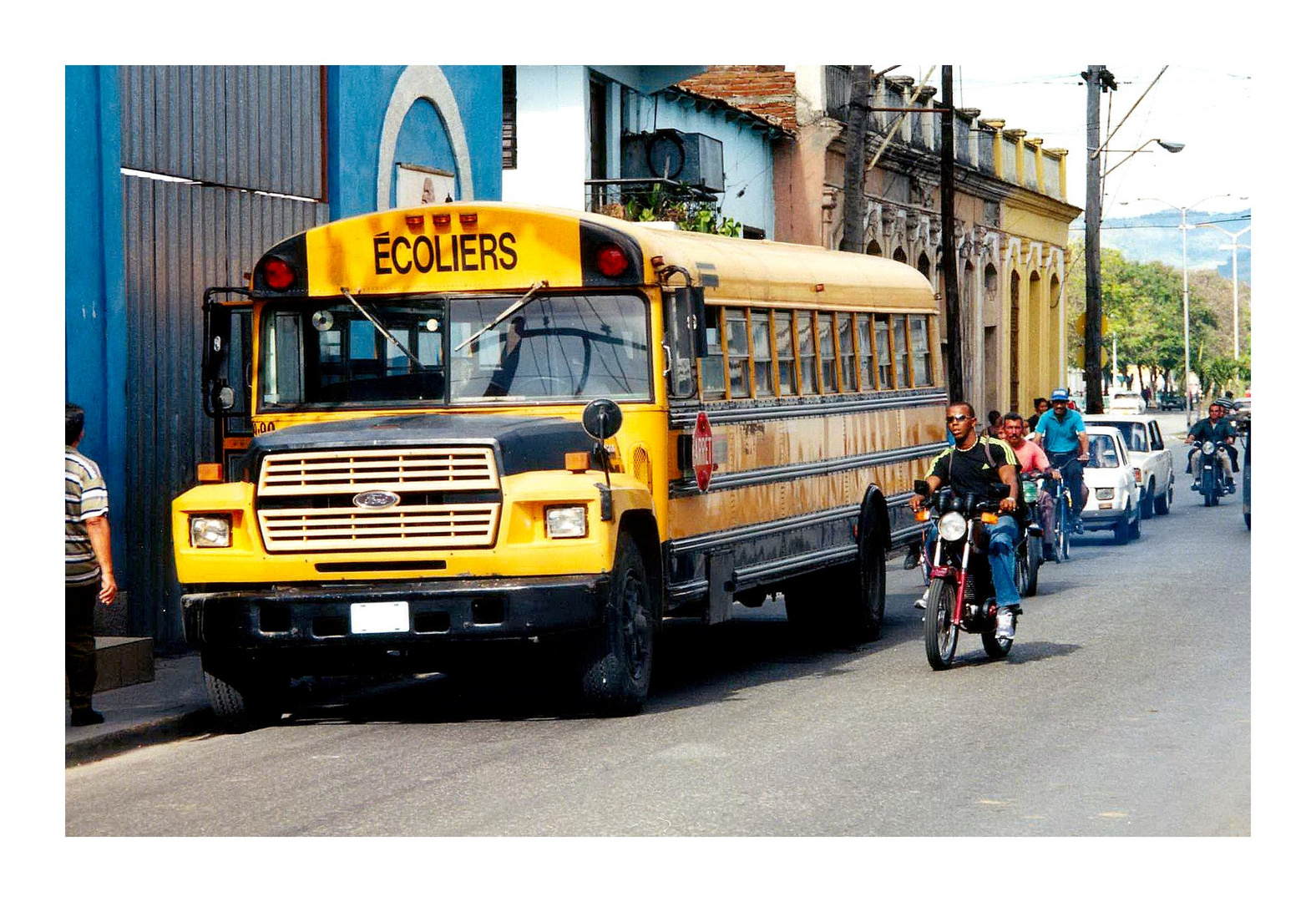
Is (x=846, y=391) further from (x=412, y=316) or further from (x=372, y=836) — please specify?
(x=372, y=836)

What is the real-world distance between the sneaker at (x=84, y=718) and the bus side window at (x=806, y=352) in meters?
5.42

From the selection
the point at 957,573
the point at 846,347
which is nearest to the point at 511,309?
the point at 957,573

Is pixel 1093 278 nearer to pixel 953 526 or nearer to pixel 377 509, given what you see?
pixel 953 526

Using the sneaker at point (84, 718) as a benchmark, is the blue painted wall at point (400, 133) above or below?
above

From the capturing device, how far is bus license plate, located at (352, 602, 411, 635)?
35.5ft

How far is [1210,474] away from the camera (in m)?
32.8

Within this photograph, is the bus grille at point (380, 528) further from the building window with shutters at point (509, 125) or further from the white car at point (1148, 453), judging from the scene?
the white car at point (1148, 453)

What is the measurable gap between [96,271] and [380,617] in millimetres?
4461

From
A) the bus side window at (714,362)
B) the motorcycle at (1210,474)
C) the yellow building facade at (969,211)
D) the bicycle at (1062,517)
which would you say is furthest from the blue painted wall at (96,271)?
the motorcycle at (1210,474)

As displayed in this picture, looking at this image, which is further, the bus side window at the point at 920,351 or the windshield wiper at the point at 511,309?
the bus side window at the point at 920,351

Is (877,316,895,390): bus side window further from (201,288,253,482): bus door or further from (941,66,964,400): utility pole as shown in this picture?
(941,66,964,400): utility pole

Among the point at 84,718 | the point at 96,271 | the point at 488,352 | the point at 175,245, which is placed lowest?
the point at 84,718

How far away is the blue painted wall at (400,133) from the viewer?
1802 centimetres

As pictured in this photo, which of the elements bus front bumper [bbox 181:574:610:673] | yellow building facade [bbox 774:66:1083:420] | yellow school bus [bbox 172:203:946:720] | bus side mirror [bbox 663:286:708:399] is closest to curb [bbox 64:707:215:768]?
yellow school bus [bbox 172:203:946:720]
